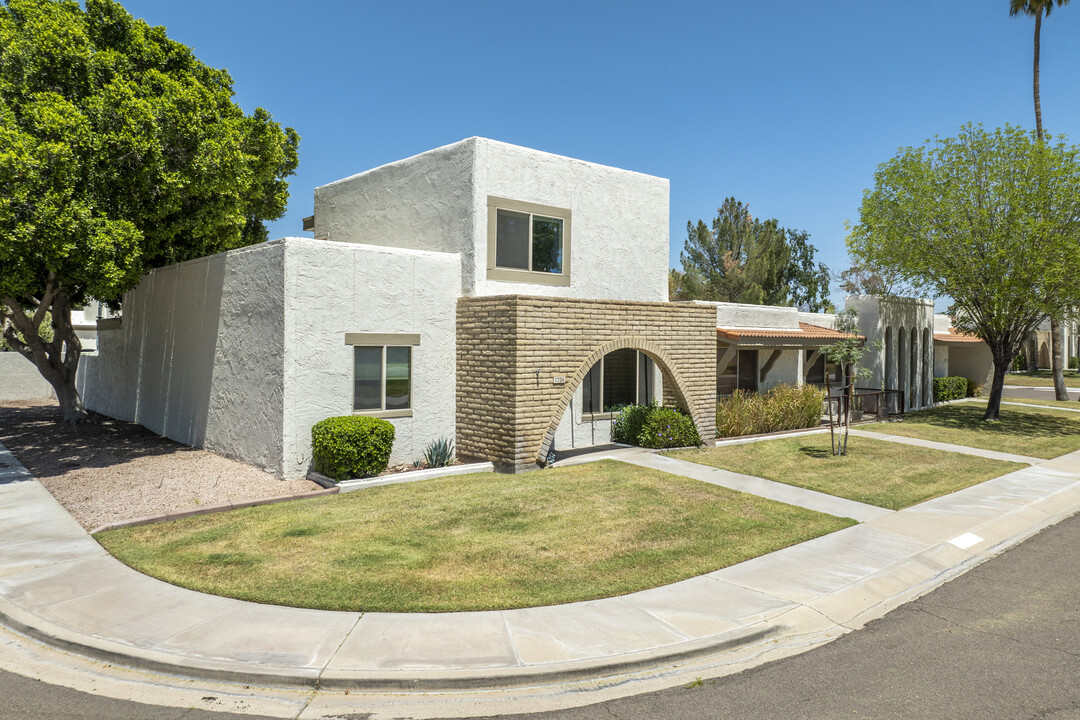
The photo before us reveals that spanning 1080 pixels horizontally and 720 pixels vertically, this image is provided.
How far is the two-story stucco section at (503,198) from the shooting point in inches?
564

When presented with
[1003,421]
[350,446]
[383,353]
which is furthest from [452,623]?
[1003,421]

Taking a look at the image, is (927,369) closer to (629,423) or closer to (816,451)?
(816,451)

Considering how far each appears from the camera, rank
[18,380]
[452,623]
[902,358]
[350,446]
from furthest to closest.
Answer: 1. [902,358]
2. [18,380]
3. [350,446]
4. [452,623]

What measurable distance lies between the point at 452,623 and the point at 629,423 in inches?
419

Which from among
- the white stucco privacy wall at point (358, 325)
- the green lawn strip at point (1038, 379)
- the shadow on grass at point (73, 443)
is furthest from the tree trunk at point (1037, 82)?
the shadow on grass at point (73, 443)

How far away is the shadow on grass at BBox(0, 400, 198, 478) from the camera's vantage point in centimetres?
1417

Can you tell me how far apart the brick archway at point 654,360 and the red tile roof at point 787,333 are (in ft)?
14.0

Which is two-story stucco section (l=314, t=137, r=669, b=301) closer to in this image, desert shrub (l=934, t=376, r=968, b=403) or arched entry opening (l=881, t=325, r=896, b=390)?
arched entry opening (l=881, t=325, r=896, b=390)

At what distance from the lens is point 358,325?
13117 mm

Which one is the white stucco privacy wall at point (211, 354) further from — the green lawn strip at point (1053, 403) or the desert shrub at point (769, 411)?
the green lawn strip at point (1053, 403)

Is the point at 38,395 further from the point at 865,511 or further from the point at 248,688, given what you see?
the point at 865,511

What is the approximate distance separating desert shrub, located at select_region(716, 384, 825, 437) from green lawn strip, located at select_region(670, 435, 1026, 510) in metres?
0.90

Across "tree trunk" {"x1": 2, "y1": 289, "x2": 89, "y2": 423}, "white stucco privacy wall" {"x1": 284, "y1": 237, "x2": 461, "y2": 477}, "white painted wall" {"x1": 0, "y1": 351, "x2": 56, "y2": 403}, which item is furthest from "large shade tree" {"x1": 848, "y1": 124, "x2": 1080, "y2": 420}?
"white painted wall" {"x1": 0, "y1": 351, "x2": 56, "y2": 403}

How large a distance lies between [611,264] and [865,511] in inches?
319
